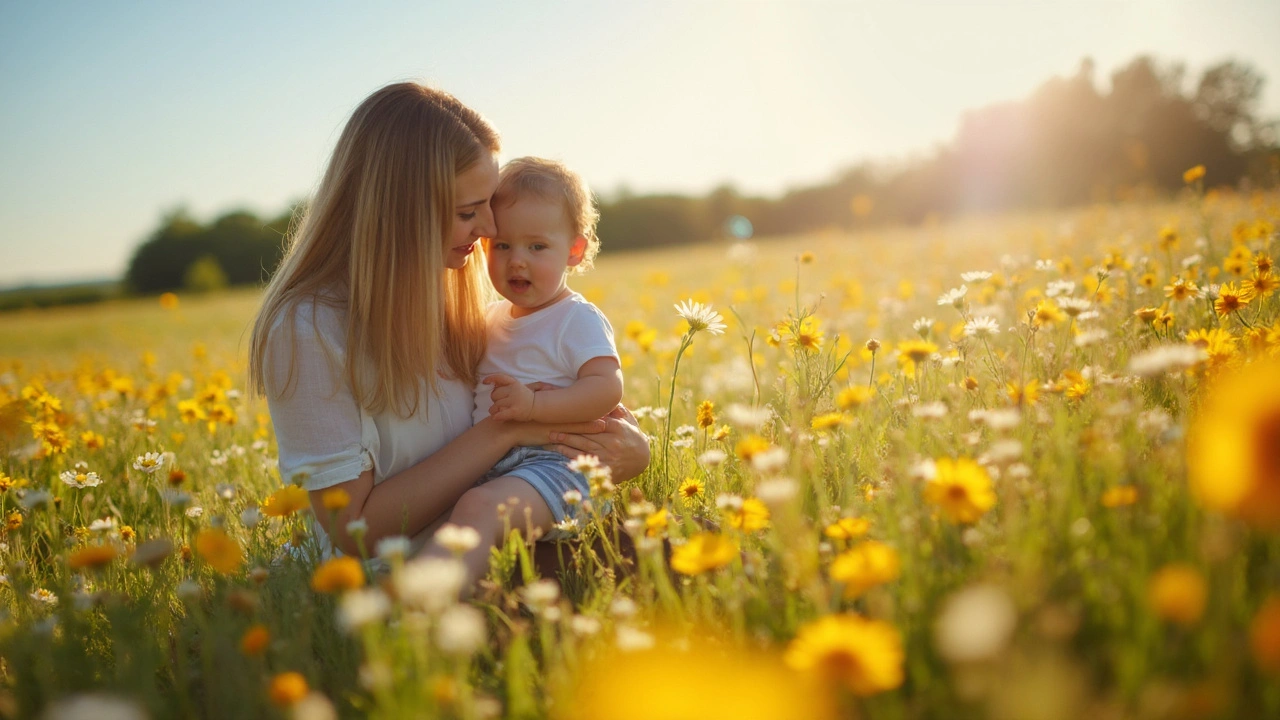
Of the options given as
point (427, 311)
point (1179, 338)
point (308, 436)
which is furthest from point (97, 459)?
point (1179, 338)

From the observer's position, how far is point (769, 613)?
1.53m

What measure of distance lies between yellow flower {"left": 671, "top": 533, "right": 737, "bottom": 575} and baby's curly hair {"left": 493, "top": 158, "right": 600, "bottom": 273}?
1.72 m

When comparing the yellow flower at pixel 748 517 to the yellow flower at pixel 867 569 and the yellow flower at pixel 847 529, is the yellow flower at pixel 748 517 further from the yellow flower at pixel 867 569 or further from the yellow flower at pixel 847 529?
the yellow flower at pixel 867 569

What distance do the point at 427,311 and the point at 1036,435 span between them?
1840mm

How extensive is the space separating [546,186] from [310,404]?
1.16m

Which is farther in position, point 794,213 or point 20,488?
point 794,213

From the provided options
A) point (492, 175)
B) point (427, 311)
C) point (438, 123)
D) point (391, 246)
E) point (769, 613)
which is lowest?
point (769, 613)

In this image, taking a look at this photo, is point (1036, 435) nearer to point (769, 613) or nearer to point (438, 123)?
point (769, 613)

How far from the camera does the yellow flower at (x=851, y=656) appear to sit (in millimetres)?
1006

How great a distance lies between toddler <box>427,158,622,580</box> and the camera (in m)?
2.50

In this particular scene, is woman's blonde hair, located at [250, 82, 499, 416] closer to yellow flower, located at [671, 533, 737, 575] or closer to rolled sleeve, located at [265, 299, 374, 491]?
rolled sleeve, located at [265, 299, 374, 491]

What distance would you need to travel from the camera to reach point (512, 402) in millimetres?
2410

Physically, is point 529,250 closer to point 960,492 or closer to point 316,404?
point 316,404

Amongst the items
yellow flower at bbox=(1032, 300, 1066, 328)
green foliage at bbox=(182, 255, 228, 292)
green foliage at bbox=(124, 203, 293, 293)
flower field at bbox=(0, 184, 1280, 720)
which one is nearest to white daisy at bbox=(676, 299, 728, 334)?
flower field at bbox=(0, 184, 1280, 720)
